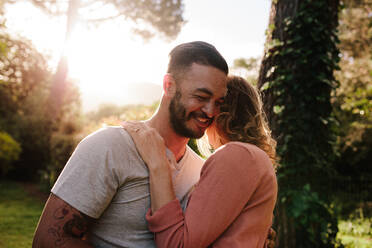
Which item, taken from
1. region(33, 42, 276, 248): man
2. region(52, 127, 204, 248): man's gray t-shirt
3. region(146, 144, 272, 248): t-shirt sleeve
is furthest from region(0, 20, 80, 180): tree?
region(146, 144, 272, 248): t-shirt sleeve

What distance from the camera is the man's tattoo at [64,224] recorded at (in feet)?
5.40

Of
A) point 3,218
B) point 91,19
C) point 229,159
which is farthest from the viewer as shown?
point 91,19

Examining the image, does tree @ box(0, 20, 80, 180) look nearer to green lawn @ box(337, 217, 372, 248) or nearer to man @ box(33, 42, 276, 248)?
man @ box(33, 42, 276, 248)

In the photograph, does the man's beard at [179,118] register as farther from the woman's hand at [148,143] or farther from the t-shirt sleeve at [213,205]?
the t-shirt sleeve at [213,205]

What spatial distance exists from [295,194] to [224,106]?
87.4 inches

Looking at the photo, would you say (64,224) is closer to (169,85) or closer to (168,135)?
(168,135)

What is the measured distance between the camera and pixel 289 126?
4.10 metres

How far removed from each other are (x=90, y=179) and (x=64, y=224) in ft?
0.84

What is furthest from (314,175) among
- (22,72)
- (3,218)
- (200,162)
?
(22,72)

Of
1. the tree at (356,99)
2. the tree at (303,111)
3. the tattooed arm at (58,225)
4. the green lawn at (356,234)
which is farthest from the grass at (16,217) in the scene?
the tree at (356,99)

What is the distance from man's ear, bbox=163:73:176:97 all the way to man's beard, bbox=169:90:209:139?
0.16 feet

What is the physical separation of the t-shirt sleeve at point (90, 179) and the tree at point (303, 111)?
2833mm

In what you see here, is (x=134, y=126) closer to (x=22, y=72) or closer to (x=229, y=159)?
(x=229, y=159)

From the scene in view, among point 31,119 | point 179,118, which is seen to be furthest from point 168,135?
point 31,119
